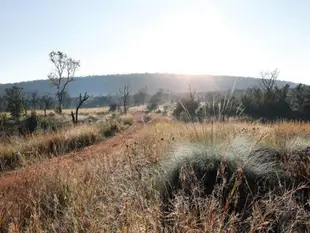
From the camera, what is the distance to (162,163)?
15.8 feet

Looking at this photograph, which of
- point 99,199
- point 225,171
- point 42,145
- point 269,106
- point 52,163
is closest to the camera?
point 99,199

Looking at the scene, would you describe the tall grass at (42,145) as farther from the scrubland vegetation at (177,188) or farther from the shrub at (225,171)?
the shrub at (225,171)

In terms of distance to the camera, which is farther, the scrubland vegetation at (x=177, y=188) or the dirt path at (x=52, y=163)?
the dirt path at (x=52, y=163)

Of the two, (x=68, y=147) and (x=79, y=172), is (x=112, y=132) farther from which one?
(x=79, y=172)

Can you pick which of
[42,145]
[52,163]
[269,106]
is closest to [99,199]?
[52,163]

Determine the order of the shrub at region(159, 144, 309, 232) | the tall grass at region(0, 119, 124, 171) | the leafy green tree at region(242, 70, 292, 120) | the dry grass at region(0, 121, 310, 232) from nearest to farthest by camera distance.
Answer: the dry grass at region(0, 121, 310, 232), the shrub at region(159, 144, 309, 232), the tall grass at region(0, 119, 124, 171), the leafy green tree at region(242, 70, 292, 120)

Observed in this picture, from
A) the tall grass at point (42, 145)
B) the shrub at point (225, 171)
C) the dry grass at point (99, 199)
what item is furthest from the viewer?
the tall grass at point (42, 145)

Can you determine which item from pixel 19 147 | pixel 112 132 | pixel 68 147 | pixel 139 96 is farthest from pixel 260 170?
pixel 139 96

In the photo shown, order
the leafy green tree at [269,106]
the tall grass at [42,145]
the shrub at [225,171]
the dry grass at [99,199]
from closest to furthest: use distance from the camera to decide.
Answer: the dry grass at [99,199]
the shrub at [225,171]
the tall grass at [42,145]
the leafy green tree at [269,106]

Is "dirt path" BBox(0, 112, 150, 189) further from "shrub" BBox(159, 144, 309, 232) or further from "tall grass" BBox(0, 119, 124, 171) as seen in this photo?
"shrub" BBox(159, 144, 309, 232)

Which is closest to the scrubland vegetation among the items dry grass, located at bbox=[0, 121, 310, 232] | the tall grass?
dry grass, located at bbox=[0, 121, 310, 232]

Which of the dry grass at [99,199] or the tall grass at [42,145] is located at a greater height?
the dry grass at [99,199]

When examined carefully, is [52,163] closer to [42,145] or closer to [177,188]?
[177,188]

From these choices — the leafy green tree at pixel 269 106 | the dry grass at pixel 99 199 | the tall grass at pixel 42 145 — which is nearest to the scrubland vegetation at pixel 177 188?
→ the dry grass at pixel 99 199
